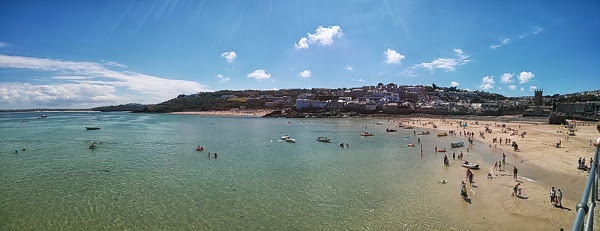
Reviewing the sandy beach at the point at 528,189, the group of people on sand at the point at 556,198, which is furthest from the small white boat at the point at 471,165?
the group of people on sand at the point at 556,198

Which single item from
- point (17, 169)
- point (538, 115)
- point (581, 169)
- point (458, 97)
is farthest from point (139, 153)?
point (458, 97)

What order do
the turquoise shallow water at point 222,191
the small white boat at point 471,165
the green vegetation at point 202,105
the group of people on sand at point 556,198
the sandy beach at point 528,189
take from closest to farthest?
the sandy beach at point 528,189 < the turquoise shallow water at point 222,191 < the group of people on sand at point 556,198 < the small white boat at point 471,165 < the green vegetation at point 202,105

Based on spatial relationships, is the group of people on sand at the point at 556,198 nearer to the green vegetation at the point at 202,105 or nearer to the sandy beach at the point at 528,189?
the sandy beach at the point at 528,189

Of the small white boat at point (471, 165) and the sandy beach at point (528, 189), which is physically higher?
the small white boat at point (471, 165)

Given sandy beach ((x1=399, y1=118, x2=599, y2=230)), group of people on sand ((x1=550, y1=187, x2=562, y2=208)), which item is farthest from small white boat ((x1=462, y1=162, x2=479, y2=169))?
group of people on sand ((x1=550, y1=187, x2=562, y2=208))

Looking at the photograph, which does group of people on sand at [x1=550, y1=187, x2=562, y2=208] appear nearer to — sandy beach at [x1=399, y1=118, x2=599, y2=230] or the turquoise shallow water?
sandy beach at [x1=399, y1=118, x2=599, y2=230]

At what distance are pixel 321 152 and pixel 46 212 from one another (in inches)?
955

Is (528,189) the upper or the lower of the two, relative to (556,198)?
lower

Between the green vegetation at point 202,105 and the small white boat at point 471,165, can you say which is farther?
the green vegetation at point 202,105

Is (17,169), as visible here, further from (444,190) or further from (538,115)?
(538,115)

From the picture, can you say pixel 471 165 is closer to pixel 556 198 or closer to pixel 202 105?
pixel 556 198

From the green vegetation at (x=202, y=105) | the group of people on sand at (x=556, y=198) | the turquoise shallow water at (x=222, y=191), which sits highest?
the green vegetation at (x=202, y=105)

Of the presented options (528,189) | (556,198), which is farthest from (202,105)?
(556,198)

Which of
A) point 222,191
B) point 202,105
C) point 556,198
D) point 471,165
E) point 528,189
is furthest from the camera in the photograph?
point 202,105
